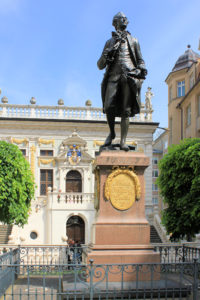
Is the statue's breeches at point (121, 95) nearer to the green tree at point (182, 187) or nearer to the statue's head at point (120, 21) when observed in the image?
the statue's head at point (120, 21)

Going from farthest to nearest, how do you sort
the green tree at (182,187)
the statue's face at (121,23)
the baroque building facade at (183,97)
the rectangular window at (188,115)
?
the rectangular window at (188,115) < the baroque building facade at (183,97) < the green tree at (182,187) < the statue's face at (121,23)

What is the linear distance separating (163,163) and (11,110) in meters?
15.0

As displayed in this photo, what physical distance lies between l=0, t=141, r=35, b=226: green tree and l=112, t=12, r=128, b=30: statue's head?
1278cm

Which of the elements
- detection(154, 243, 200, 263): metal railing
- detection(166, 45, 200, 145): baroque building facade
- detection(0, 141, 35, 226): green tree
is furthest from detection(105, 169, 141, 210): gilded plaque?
detection(166, 45, 200, 145): baroque building facade

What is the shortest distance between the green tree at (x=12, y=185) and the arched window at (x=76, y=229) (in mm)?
6273

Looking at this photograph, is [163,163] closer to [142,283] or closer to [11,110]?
[142,283]

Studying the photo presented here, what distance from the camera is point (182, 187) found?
727 inches

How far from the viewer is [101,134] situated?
100 feet

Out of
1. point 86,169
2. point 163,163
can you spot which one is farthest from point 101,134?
point 163,163

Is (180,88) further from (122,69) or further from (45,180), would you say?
(122,69)

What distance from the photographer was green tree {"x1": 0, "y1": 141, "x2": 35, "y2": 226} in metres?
19.3

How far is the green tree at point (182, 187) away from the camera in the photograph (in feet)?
57.4

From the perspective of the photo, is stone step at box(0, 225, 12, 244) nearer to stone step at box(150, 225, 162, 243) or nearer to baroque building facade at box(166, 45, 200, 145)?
stone step at box(150, 225, 162, 243)

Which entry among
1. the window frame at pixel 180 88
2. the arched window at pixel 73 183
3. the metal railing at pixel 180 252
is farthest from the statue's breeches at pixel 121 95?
the window frame at pixel 180 88
